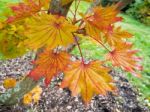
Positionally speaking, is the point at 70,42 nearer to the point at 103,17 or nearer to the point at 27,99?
the point at 103,17

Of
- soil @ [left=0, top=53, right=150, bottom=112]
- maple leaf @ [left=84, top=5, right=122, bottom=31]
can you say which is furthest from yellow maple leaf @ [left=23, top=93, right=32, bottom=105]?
maple leaf @ [left=84, top=5, right=122, bottom=31]

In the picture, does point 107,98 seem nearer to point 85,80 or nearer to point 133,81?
point 133,81

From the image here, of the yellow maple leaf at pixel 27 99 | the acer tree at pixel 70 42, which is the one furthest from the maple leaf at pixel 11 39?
the acer tree at pixel 70 42

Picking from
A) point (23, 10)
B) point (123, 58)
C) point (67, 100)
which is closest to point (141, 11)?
point (67, 100)

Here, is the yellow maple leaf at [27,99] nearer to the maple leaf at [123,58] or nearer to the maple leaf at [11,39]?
the maple leaf at [11,39]

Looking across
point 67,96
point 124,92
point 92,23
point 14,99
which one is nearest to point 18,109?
point 14,99

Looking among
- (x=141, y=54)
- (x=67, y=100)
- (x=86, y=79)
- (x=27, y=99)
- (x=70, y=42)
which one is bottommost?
(x=141, y=54)

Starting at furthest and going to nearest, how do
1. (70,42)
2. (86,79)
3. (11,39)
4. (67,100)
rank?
(67,100) → (11,39) → (86,79) → (70,42)
